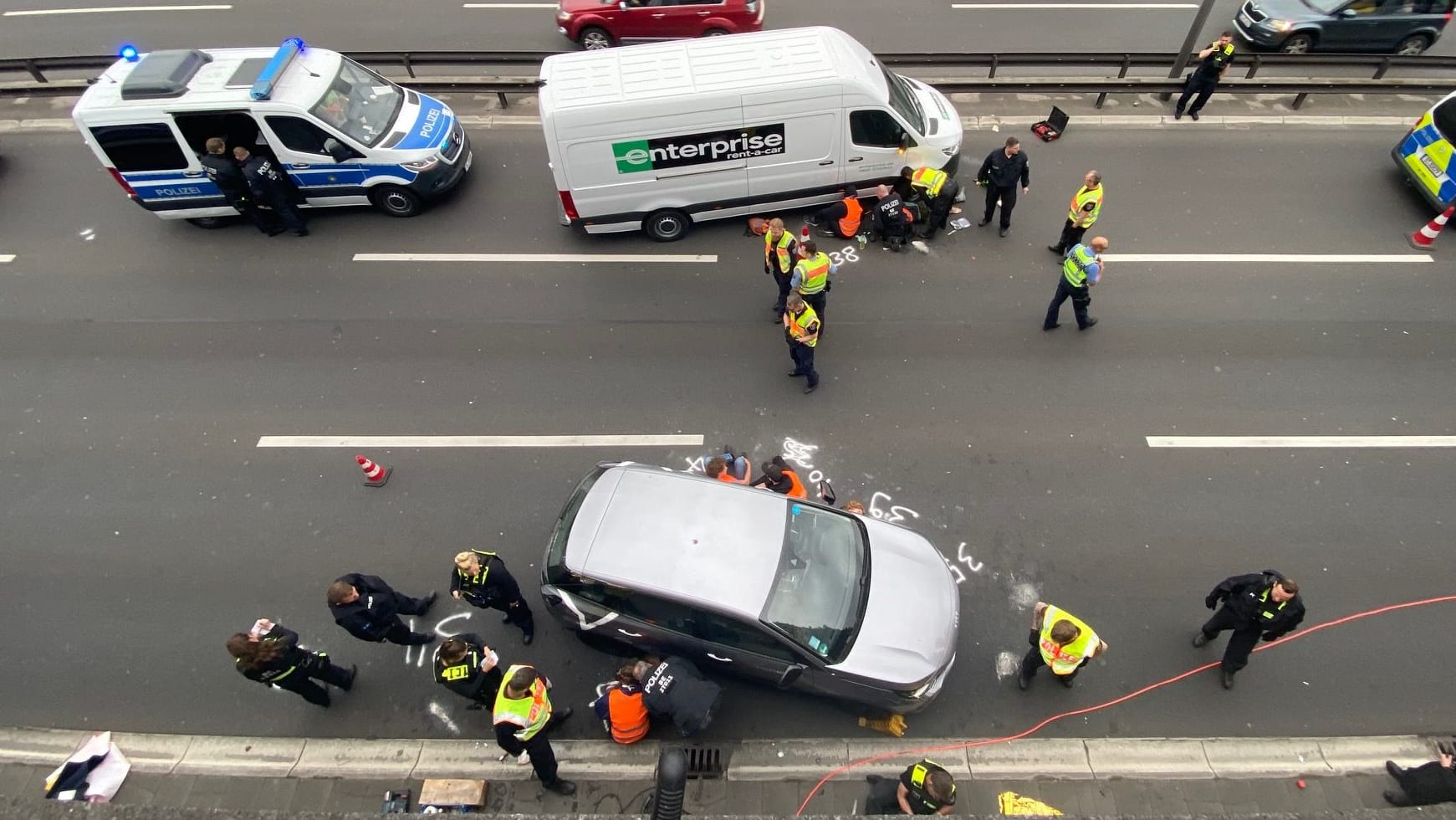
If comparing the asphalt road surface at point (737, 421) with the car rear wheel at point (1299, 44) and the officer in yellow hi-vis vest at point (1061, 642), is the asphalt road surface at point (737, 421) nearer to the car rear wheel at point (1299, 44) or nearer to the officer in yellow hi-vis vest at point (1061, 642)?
the officer in yellow hi-vis vest at point (1061, 642)

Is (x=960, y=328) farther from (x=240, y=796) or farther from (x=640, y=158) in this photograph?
(x=240, y=796)

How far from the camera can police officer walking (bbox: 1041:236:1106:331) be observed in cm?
783

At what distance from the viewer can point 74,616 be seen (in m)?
6.83

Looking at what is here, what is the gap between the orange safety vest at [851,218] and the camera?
966cm

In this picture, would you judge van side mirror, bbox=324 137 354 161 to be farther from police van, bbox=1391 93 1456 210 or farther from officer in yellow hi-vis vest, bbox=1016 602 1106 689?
police van, bbox=1391 93 1456 210

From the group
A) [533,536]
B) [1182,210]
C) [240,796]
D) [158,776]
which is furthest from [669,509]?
[1182,210]

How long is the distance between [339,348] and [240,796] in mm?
5167

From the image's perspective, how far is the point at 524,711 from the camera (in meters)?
5.00

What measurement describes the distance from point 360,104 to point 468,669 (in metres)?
8.75

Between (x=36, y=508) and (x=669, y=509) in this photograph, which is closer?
(x=669, y=509)

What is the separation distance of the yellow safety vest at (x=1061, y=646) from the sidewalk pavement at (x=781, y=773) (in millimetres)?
865

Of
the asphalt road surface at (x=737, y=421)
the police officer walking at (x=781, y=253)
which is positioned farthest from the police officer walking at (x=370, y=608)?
the police officer walking at (x=781, y=253)

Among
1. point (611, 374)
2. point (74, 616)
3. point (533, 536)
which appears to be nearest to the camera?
point (74, 616)

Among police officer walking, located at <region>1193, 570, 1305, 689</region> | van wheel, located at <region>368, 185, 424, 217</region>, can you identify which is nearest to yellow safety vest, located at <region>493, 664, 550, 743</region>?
police officer walking, located at <region>1193, 570, 1305, 689</region>
